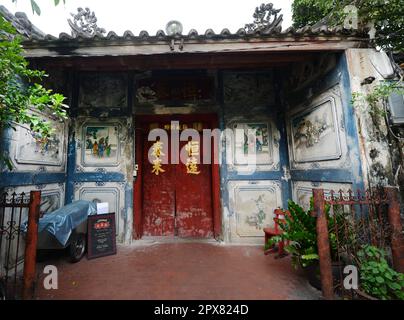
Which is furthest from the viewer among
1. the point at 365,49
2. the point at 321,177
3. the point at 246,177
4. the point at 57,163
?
the point at 246,177

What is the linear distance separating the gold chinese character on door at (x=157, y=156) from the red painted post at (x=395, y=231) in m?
4.43

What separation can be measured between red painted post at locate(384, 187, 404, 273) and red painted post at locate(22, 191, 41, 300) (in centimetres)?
456

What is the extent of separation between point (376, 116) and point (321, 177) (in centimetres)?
128

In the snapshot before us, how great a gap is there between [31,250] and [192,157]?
3.59 m

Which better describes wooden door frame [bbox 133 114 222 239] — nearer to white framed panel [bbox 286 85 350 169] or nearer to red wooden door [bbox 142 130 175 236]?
red wooden door [bbox 142 130 175 236]

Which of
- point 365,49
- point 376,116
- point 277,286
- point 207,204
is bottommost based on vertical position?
point 277,286

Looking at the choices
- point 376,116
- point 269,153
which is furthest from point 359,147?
point 269,153

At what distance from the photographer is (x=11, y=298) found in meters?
2.62

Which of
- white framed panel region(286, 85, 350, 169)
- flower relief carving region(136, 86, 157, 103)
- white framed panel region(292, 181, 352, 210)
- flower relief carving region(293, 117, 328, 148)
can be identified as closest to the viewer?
white framed panel region(286, 85, 350, 169)

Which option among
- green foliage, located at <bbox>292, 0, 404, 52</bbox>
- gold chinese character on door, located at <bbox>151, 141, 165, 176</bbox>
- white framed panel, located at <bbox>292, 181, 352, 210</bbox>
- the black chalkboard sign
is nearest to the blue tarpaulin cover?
the black chalkboard sign

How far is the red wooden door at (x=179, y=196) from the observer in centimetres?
534

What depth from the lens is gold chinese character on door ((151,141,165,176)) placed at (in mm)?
5457

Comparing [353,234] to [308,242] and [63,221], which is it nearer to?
[308,242]

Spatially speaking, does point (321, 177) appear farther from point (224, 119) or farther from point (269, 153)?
point (224, 119)
